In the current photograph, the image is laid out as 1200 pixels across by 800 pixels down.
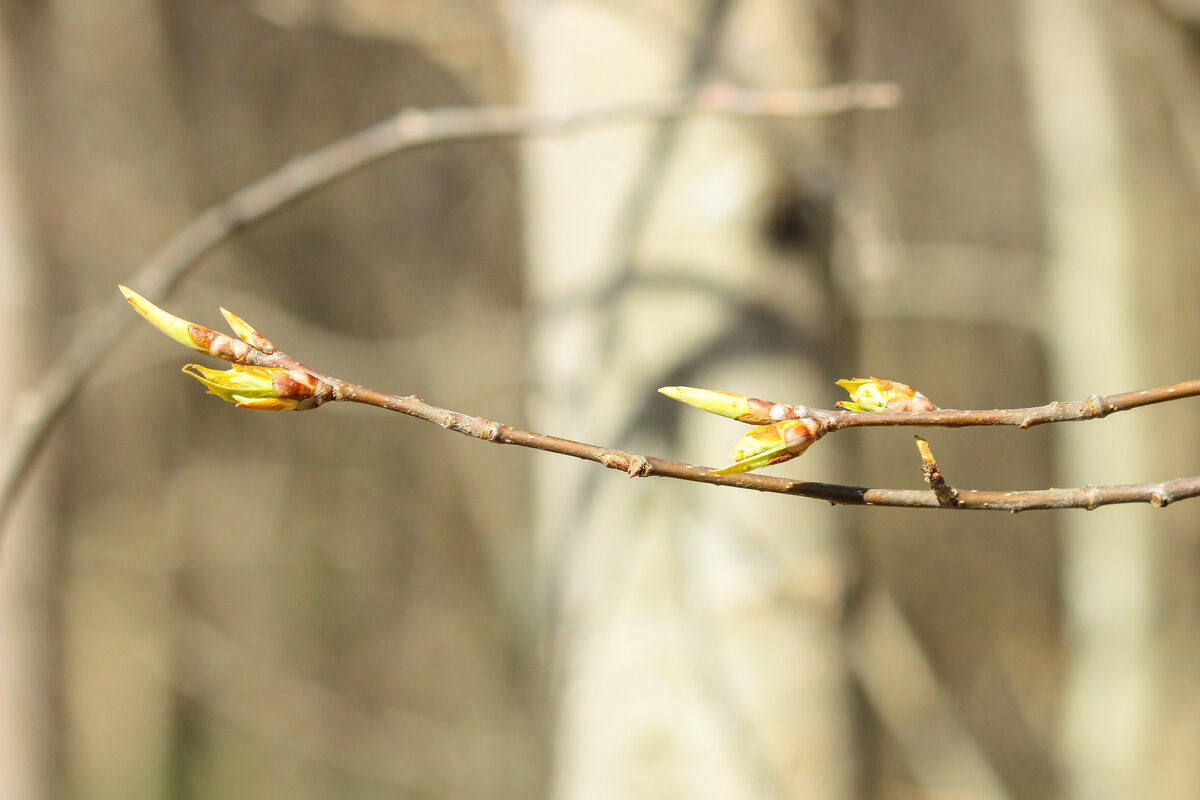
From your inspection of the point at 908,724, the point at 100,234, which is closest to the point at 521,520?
the point at 100,234

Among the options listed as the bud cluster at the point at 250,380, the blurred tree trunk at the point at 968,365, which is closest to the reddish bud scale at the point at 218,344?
the bud cluster at the point at 250,380

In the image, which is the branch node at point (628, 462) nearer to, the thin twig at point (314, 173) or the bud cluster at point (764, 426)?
the bud cluster at point (764, 426)

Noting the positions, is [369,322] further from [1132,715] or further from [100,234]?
[1132,715]

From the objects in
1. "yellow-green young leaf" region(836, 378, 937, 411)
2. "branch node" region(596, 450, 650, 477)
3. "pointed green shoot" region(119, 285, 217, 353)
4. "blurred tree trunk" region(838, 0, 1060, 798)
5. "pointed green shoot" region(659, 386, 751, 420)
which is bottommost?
"branch node" region(596, 450, 650, 477)

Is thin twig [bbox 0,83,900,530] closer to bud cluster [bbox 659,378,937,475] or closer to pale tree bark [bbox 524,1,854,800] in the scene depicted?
pale tree bark [bbox 524,1,854,800]

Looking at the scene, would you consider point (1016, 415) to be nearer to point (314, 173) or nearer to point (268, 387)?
point (268, 387)

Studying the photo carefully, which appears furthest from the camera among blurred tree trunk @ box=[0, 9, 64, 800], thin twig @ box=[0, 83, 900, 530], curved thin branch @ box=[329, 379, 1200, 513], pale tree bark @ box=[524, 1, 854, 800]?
blurred tree trunk @ box=[0, 9, 64, 800]

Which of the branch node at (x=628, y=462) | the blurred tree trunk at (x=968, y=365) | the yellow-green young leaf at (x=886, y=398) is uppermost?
the blurred tree trunk at (x=968, y=365)

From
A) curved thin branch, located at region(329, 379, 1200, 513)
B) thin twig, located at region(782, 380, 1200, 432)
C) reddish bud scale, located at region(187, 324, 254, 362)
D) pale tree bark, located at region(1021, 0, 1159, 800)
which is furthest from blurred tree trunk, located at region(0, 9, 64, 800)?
pale tree bark, located at region(1021, 0, 1159, 800)
